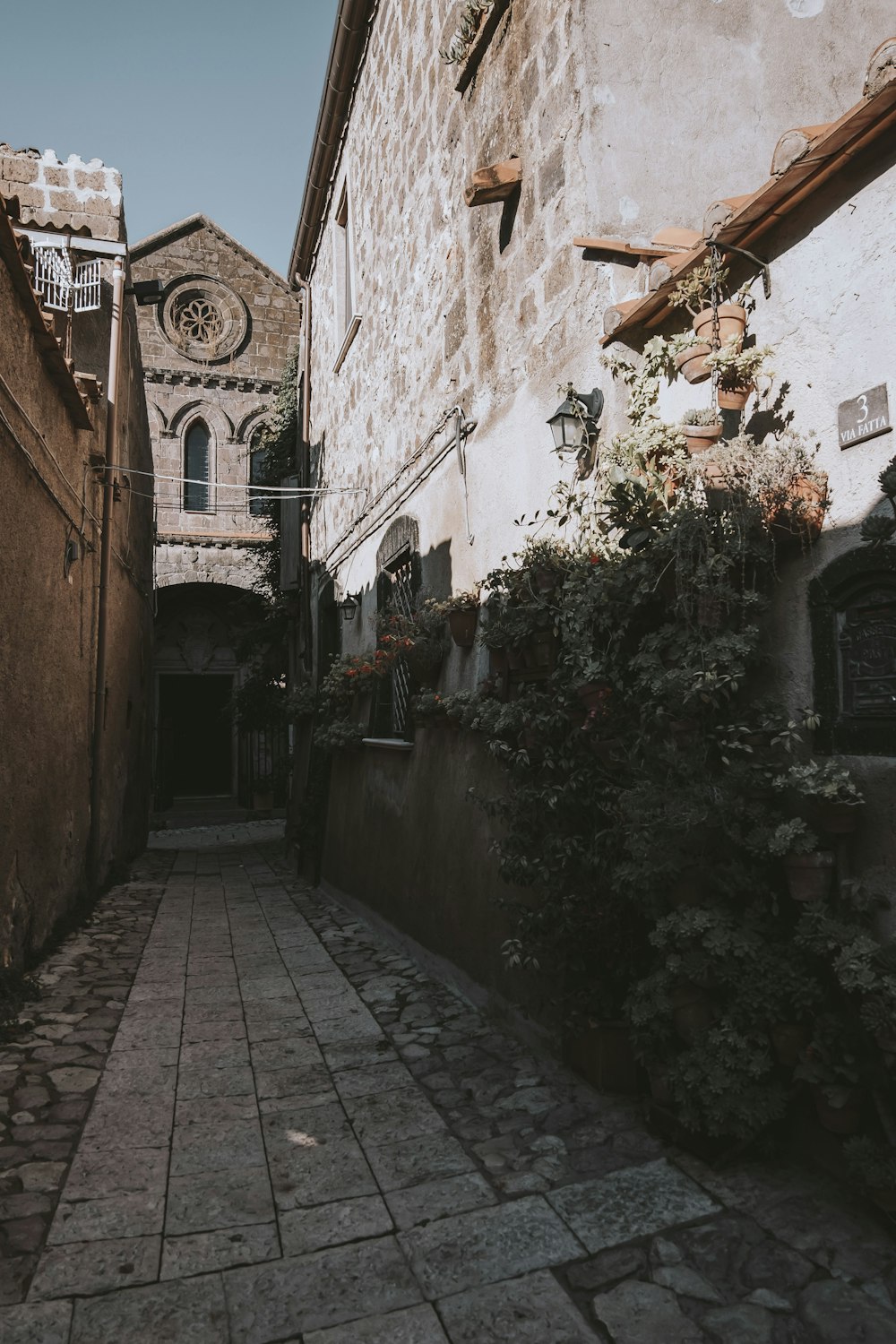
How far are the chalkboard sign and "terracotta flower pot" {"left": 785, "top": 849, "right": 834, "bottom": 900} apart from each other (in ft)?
4.36

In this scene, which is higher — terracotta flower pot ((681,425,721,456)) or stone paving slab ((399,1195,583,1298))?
terracotta flower pot ((681,425,721,456))

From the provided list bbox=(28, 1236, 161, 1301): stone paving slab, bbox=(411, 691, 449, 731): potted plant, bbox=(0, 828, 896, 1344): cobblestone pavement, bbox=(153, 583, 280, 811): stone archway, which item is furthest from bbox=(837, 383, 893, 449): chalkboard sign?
bbox=(153, 583, 280, 811): stone archway

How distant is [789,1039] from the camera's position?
2598mm

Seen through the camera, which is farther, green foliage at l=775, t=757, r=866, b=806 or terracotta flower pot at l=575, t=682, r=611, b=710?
terracotta flower pot at l=575, t=682, r=611, b=710

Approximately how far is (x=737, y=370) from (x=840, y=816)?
1.60 m

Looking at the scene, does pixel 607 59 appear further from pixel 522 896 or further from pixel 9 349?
pixel 522 896

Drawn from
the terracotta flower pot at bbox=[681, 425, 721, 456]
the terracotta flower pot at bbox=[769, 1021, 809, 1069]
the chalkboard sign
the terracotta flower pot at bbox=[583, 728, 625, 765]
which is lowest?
the terracotta flower pot at bbox=[769, 1021, 809, 1069]

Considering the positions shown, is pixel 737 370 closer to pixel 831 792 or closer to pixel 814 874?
pixel 831 792

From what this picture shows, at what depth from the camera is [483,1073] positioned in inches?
145

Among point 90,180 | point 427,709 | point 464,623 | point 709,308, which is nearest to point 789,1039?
point 709,308

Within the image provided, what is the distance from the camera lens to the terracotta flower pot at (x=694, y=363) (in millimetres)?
3129

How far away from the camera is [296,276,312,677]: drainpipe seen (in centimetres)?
1165

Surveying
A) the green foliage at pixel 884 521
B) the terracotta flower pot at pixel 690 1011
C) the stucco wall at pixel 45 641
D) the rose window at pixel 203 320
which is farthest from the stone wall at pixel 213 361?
the green foliage at pixel 884 521

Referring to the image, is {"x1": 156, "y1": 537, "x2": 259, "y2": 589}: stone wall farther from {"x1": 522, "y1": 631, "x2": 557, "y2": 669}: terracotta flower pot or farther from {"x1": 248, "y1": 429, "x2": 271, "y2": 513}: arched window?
{"x1": 522, "y1": 631, "x2": 557, "y2": 669}: terracotta flower pot
